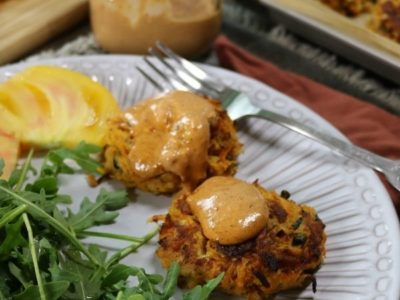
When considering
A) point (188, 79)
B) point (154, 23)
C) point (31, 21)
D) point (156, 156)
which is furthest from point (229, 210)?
point (31, 21)

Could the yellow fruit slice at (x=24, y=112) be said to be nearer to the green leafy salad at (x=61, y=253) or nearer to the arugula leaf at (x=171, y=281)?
the green leafy salad at (x=61, y=253)

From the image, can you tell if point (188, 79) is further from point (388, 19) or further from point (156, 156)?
point (388, 19)

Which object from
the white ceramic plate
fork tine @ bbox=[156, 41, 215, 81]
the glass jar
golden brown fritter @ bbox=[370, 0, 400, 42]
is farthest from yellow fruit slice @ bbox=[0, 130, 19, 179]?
golden brown fritter @ bbox=[370, 0, 400, 42]

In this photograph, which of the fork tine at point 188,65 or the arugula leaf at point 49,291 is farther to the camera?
the fork tine at point 188,65

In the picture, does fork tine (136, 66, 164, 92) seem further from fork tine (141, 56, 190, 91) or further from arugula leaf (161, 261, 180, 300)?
arugula leaf (161, 261, 180, 300)

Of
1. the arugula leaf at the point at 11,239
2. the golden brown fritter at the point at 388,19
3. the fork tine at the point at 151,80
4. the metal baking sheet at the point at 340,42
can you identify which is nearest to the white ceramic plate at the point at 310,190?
the fork tine at the point at 151,80
